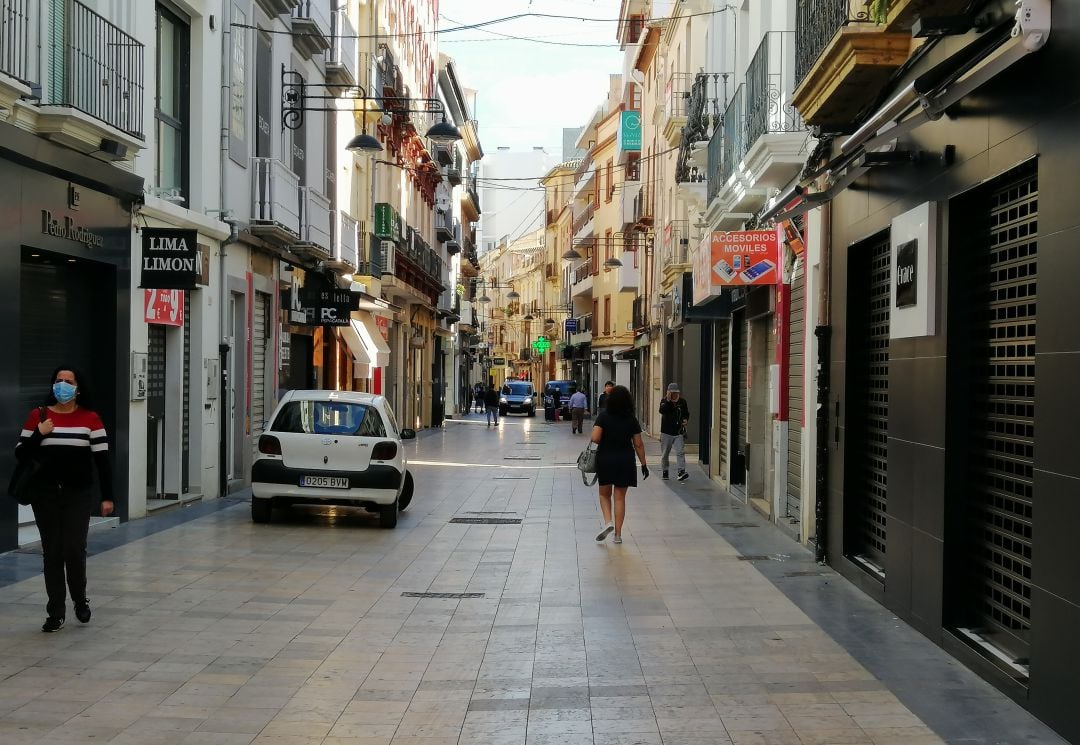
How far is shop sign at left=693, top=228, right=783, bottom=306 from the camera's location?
16.5 meters

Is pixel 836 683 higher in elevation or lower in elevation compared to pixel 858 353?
lower

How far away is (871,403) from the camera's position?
11.5 meters

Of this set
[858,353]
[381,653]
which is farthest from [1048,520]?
[858,353]

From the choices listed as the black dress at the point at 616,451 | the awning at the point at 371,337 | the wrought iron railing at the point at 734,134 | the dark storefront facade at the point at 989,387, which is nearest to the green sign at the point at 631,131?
the awning at the point at 371,337

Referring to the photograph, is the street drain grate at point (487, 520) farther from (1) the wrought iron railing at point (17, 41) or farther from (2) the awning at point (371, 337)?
(2) the awning at point (371, 337)

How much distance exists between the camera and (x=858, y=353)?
11875 millimetres

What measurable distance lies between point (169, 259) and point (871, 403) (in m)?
8.41

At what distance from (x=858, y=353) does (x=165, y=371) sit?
32.7 feet

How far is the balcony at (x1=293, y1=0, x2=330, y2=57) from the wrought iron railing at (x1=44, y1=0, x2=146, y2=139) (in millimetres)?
8846

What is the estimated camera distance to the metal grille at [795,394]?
49.8ft

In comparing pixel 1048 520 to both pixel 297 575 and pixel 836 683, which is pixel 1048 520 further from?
pixel 297 575

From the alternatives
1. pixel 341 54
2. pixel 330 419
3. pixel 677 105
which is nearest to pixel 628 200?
pixel 677 105

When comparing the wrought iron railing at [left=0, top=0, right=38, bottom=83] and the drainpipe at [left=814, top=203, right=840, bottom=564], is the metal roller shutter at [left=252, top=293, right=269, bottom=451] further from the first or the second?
the drainpipe at [left=814, top=203, right=840, bottom=564]

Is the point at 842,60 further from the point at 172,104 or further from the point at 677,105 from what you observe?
the point at 677,105
